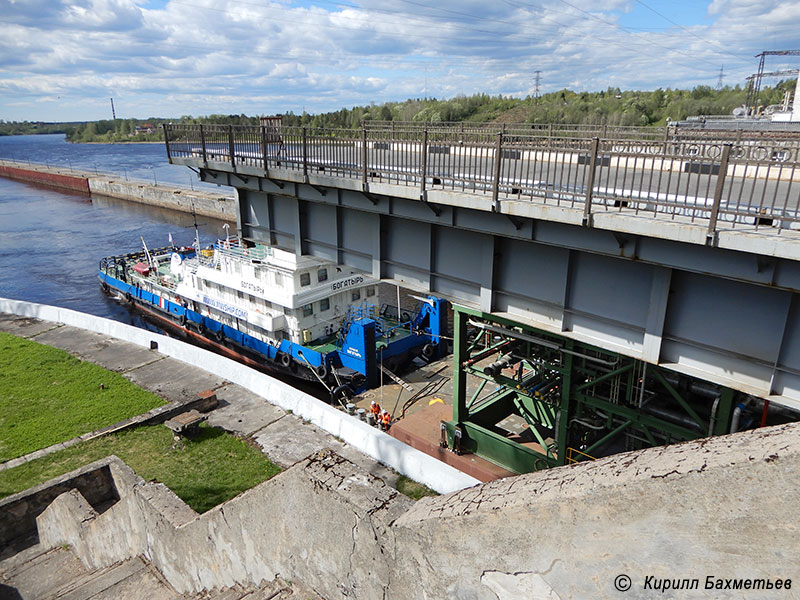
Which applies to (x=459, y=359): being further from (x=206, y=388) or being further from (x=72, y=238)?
(x=72, y=238)

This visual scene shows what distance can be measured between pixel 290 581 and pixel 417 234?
7.31 meters

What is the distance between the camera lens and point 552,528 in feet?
12.2

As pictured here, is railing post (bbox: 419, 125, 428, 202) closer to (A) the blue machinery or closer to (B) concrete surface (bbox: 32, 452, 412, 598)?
(B) concrete surface (bbox: 32, 452, 412, 598)

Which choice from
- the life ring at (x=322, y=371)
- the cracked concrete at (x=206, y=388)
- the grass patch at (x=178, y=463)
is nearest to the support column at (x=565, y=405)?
the cracked concrete at (x=206, y=388)

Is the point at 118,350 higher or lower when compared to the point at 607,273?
lower

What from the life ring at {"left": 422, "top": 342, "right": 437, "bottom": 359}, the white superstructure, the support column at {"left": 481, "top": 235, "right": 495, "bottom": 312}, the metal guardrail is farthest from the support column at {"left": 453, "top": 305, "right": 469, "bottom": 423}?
the life ring at {"left": 422, "top": 342, "right": 437, "bottom": 359}

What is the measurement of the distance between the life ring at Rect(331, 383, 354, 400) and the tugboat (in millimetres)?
40

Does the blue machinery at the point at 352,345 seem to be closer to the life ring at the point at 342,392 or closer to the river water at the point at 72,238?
the life ring at the point at 342,392

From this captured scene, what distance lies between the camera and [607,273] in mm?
8938

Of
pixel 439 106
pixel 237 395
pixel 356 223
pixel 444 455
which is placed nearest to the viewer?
pixel 356 223

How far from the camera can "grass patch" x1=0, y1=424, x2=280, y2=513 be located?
11.5 metres

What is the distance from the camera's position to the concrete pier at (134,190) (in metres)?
62.9

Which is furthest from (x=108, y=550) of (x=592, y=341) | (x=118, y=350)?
(x=118, y=350)

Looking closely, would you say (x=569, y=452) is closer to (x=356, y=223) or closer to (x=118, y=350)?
(x=356, y=223)
